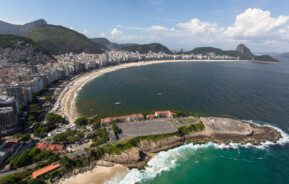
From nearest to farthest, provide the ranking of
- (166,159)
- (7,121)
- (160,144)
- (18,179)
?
(18,179) → (166,159) → (160,144) → (7,121)

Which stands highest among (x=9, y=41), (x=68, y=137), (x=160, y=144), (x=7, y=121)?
(x=9, y=41)

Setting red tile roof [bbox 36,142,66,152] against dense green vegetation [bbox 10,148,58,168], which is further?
red tile roof [bbox 36,142,66,152]

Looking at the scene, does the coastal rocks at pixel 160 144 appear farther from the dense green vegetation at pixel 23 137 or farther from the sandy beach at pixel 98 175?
the dense green vegetation at pixel 23 137

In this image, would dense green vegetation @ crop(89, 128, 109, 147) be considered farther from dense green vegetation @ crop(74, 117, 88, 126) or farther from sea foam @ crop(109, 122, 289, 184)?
sea foam @ crop(109, 122, 289, 184)

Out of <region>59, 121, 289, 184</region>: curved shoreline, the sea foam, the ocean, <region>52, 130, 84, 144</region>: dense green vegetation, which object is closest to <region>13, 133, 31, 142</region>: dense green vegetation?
<region>52, 130, 84, 144</region>: dense green vegetation

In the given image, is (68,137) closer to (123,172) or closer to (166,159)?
(123,172)

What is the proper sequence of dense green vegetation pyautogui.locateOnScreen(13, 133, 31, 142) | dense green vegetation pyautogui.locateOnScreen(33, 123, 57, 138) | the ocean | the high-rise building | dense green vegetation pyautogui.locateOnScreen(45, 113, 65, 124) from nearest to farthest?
the ocean, dense green vegetation pyautogui.locateOnScreen(13, 133, 31, 142), dense green vegetation pyautogui.locateOnScreen(33, 123, 57, 138), the high-rise building, dense green vegetation pyautogui.locateOnScreen(45, 113, 65, 124)

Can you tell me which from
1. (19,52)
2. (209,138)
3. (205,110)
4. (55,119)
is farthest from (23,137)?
(19,52)
